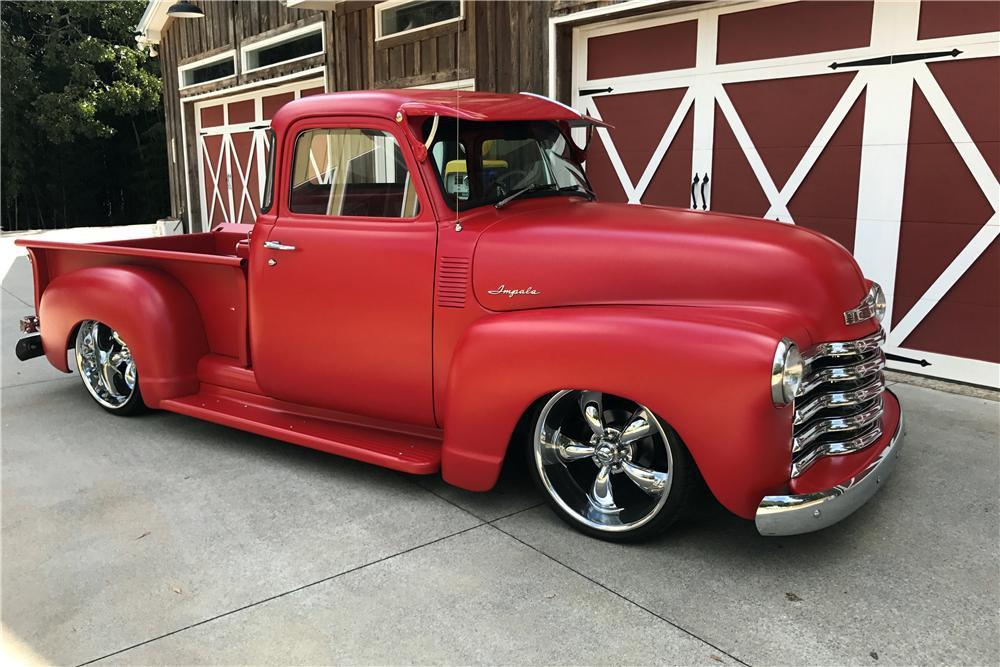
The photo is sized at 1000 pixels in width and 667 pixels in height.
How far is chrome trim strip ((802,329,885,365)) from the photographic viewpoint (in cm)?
296

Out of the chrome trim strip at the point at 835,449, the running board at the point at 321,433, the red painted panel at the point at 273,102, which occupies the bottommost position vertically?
the running board at the point at 321,433

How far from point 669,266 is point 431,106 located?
1339 mm

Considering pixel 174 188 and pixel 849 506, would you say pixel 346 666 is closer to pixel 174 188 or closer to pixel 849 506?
pixel 849 506

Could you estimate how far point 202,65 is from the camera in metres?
14.1

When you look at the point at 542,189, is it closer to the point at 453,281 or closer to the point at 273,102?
the point at 453,281

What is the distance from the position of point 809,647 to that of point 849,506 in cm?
59

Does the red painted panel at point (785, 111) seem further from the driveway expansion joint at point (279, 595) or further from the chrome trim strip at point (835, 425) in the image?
the driveway expansion joint at point (279, 595)

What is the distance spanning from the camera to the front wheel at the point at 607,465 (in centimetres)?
309

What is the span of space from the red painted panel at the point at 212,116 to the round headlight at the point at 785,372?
13.0 m

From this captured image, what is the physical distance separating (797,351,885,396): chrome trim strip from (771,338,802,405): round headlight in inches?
4.8

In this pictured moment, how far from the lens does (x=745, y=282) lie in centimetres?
308

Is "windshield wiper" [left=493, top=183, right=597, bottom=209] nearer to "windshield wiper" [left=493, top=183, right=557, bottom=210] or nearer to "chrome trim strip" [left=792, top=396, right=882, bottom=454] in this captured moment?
"windshield wiper" [left=493, top=183, right=557, bottom=210]

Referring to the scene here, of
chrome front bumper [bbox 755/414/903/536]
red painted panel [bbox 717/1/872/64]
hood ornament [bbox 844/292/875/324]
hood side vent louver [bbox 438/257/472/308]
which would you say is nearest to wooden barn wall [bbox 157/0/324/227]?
red painted panel [bbox 717/1/872/64]

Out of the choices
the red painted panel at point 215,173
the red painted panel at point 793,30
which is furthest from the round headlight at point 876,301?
the red painted panel at point 215,173
